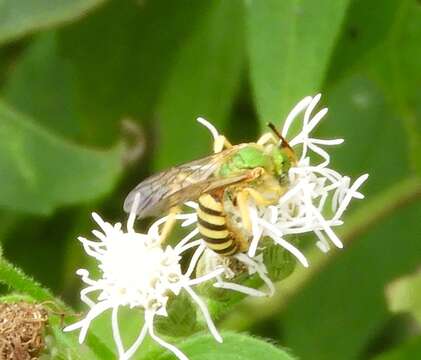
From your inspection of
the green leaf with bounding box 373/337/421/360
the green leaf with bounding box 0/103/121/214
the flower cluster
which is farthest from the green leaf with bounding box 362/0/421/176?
the flower cluster

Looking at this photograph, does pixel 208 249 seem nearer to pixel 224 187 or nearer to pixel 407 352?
pixel 224 187

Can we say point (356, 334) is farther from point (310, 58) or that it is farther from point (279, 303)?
point (310, 58)

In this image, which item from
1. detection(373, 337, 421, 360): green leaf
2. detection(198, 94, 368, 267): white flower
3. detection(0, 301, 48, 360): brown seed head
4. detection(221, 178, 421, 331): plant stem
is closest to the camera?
detection(0, 301, 48, 360): brown seed head

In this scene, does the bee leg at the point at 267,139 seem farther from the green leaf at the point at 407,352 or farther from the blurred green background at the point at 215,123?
the green leaf at the point at 407,352

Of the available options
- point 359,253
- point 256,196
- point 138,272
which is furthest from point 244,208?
point 359,253

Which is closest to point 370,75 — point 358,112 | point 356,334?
point 358,112

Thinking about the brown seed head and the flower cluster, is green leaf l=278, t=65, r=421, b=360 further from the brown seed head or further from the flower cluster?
the brown seed head
